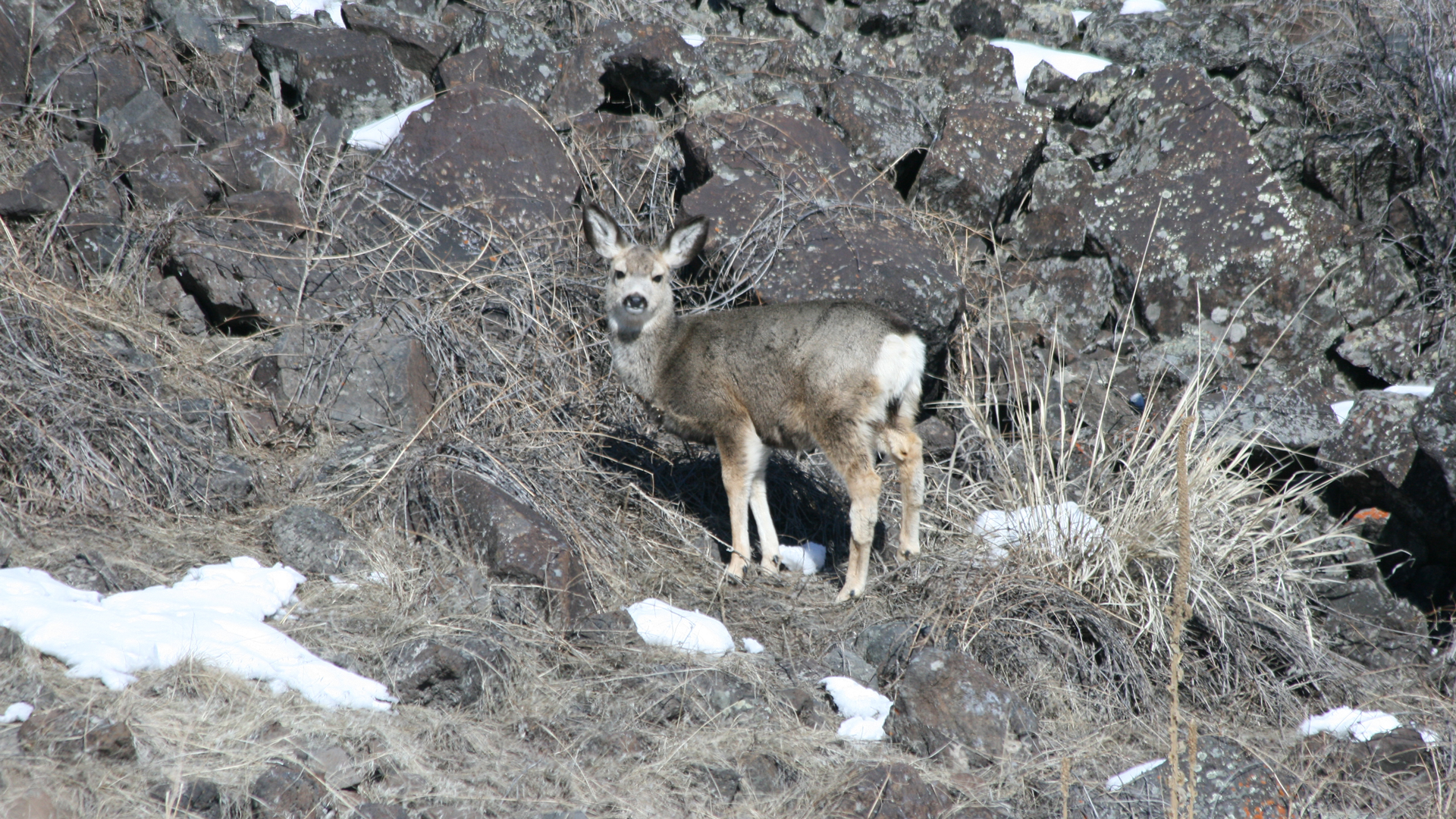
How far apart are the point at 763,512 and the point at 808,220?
7.22 ft

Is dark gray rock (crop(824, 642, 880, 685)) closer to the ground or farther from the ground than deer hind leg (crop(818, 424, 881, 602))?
closer to the ground

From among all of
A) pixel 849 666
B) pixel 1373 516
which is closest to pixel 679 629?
pixel 849 666

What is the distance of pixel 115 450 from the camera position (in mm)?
5383

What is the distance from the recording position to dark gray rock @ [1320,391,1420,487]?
6.20m

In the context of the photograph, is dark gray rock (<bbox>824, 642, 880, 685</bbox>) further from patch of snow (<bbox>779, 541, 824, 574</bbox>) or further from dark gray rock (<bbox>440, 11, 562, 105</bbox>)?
dark gray rock (<bbox>440, 11, 562, 105</bbox>)

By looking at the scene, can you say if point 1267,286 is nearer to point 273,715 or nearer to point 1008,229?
point 1008,229

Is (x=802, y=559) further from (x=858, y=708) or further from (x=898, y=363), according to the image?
(x=858, y=708)

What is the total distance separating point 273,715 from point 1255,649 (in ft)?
15.3

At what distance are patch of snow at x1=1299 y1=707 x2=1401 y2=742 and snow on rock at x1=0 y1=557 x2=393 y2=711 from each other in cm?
424

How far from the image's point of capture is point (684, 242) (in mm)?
6469

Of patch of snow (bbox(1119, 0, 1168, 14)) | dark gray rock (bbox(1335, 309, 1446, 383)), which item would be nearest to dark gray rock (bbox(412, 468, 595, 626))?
dark gray rock (bbox(1335, 309, 1446, 383))

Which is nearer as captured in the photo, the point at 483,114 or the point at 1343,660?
the point at 1343,660

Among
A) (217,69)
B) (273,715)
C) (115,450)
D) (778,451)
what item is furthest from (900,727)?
(217,69)

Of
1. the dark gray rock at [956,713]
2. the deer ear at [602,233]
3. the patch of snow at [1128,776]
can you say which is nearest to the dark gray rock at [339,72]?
the deer ear at [602,233]
